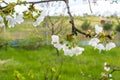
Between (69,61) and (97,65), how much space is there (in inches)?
26.7

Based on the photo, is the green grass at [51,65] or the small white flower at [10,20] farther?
the green grass at [51,65]

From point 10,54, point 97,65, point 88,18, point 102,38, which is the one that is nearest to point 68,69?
point 97,65

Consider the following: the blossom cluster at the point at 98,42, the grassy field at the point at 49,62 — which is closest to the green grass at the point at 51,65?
the grassy field at the point at 49,62

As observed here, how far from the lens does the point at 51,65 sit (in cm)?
567

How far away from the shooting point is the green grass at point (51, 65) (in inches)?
233

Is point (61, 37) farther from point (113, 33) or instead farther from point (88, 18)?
point (88, 18)

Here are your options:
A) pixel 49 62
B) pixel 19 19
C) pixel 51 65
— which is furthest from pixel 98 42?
pixel 51 65

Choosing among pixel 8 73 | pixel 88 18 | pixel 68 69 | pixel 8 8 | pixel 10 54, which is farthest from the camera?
pixel 88 18

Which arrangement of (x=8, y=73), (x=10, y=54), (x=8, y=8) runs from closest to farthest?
(x=8, y=8), (x=8, y=73), (x=10, y=54)

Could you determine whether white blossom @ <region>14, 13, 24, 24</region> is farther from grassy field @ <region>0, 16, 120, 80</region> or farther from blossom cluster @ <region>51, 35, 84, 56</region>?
grassy field @ <region>0, 16, 120, 80</region>

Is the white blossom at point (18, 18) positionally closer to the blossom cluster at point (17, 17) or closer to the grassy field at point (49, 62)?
the blossom cluster at point (17, 17)

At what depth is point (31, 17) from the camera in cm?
122

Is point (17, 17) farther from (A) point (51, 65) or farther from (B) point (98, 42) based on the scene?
(A) point (51, 65)

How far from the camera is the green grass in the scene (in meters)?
5.93
